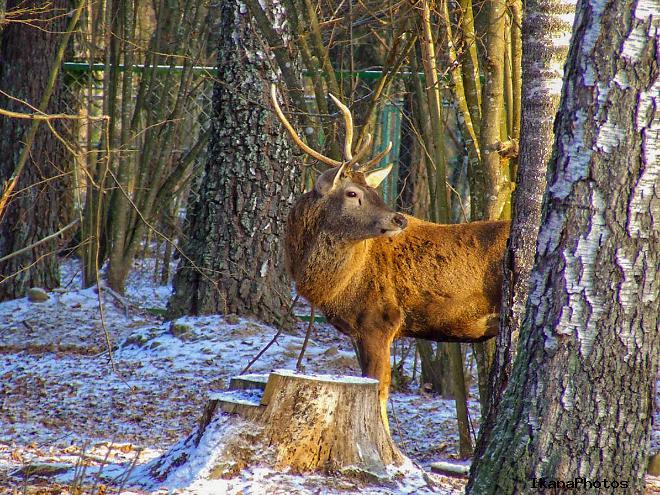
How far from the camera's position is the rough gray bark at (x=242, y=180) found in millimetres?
8891

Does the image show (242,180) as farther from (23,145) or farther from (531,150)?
(531,150)

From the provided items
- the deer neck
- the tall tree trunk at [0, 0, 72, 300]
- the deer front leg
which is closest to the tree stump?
the deer front leg

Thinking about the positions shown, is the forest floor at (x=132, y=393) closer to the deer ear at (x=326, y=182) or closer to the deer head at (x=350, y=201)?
the deer head at (x=350, y=201)

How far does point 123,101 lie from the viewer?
1029 centimetres

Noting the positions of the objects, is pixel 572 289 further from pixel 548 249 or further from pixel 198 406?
pixel 198 406

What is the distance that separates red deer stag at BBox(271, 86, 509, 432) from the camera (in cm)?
601

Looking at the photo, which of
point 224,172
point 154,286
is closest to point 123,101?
point 224,172

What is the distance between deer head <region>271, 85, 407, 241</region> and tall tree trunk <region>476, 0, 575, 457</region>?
1.21 metres

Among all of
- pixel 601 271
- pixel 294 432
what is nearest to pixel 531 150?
pixel 601 271

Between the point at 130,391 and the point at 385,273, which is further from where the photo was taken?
the point at 130,391

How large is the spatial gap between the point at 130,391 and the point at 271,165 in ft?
8.99

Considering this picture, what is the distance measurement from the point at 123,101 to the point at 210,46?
3.69 metres

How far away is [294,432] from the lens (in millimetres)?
4359

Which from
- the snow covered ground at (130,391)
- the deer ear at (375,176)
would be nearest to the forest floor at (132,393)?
the snow covered ground at (130,391)
